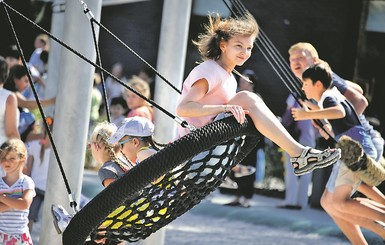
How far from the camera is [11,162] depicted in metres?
8.23

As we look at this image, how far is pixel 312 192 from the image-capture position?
1515cm

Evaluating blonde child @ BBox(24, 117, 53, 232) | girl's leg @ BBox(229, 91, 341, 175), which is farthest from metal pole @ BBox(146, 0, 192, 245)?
girl's leg @ BBox(229, 91, 341, 175)

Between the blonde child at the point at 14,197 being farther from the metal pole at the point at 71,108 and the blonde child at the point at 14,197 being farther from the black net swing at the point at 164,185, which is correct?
the black net swing at the point at 164,185

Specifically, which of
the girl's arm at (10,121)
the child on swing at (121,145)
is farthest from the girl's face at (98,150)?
the girl's arm at (10,121)

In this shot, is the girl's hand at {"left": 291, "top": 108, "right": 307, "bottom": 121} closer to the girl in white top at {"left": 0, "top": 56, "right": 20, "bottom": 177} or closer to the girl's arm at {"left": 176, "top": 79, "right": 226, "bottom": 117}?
the girl's arm at {"left": 176, "top": 79, "right": 226, "bottom": 117}

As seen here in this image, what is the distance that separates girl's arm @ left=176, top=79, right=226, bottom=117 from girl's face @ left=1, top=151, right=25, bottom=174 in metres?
1.92

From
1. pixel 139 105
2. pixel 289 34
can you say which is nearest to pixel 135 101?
pixel 139 105

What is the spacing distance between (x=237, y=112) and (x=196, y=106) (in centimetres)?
38

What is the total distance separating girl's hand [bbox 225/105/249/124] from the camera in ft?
20.6

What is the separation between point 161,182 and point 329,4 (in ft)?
36.9

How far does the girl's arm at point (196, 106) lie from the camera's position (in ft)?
21.5

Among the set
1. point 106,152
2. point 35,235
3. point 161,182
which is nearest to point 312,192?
point 35,235

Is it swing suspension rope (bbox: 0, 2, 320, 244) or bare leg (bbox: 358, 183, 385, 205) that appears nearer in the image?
swing suspension rope (bbox: 0, 2, 320, 244)

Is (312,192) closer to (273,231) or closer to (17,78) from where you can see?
(273,231)
